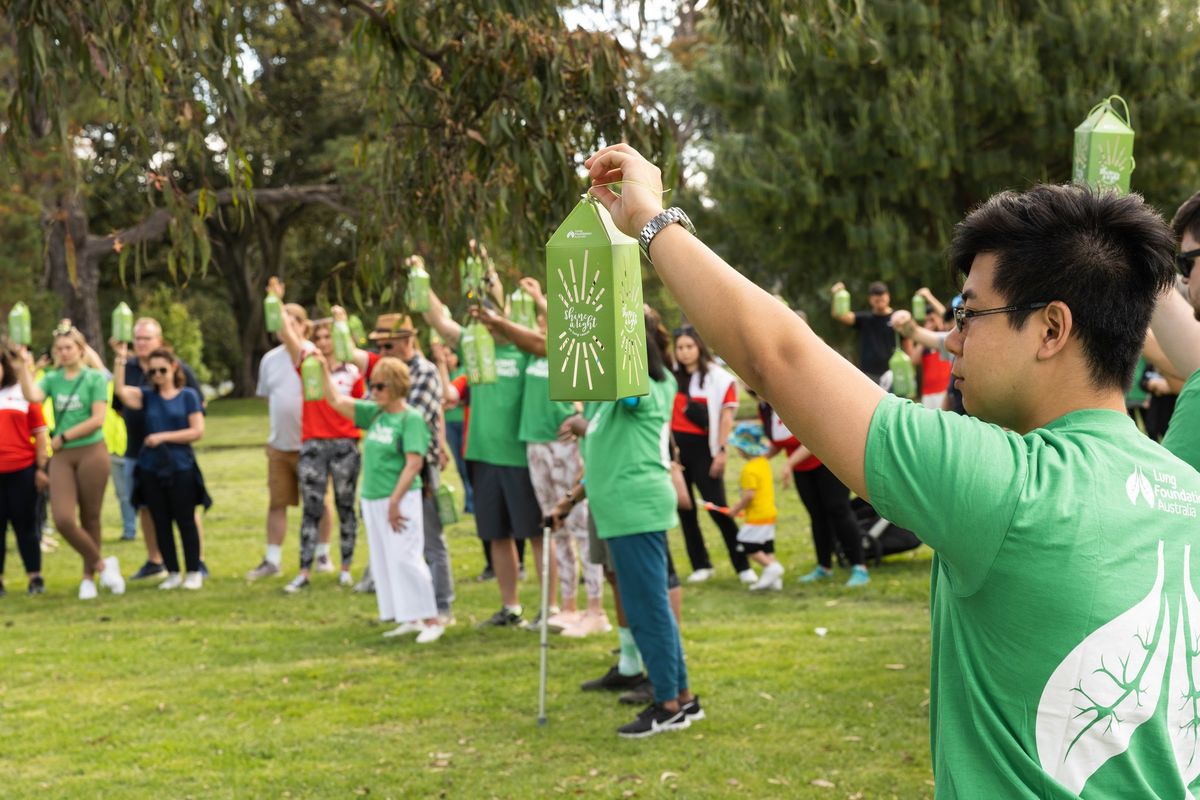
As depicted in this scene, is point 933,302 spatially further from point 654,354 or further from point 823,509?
point 654,354

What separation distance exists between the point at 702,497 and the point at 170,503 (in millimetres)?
4058

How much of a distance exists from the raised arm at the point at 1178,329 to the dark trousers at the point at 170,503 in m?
8.53

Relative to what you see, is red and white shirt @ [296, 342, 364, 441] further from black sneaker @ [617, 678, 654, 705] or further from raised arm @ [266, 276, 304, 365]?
black sneaker @ [617, 678, 654, 705]

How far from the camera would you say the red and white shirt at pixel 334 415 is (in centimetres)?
998

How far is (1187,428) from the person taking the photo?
8.64 feet

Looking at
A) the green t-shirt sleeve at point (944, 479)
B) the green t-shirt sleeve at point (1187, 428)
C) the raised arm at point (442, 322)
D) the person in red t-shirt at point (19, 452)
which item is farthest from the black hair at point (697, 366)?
the green t-shirt sleeve at point (944, 479)

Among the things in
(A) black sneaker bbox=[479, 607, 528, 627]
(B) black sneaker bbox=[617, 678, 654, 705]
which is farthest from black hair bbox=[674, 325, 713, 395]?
(B) black sneaker bbox=[617, 678, 654, 705]

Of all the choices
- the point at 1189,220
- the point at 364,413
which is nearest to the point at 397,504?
the point at 364,413

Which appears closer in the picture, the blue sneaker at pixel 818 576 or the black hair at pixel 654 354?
the black hair at pixel 654 354

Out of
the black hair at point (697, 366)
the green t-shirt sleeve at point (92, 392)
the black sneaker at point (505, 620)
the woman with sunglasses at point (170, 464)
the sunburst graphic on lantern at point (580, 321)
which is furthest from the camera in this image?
the woman with sunglasses at point (170, 464)

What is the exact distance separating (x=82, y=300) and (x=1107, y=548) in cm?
3060

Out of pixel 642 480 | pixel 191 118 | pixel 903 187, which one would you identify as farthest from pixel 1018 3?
pixel 191 118

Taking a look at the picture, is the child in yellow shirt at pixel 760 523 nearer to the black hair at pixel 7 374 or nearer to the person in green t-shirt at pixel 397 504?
the person in green t-shirt at pixel 397 504

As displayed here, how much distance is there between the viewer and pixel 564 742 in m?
5.98
